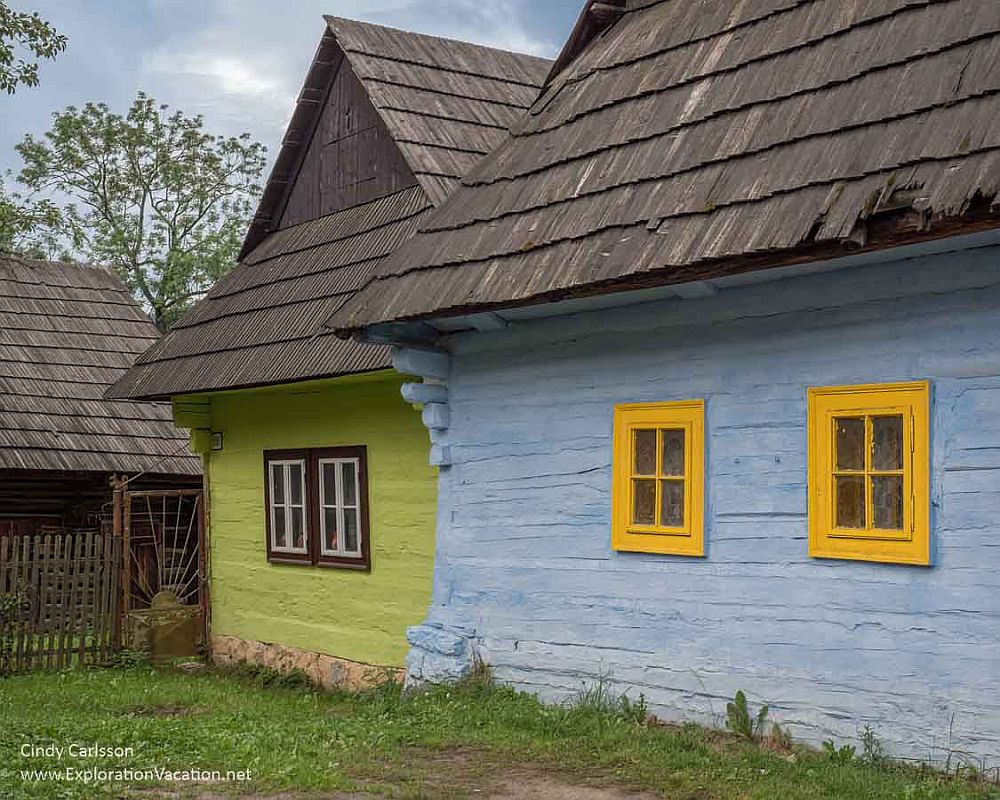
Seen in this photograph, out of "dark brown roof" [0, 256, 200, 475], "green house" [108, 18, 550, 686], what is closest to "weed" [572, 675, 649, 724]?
"green house" [108, 18, 550, 686]

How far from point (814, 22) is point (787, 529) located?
284 cm

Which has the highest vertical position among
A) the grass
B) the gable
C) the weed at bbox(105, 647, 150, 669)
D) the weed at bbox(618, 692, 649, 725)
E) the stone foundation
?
the gable

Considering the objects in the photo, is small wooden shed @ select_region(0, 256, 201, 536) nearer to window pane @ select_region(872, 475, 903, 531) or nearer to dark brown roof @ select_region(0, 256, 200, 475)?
dark brown roof @ select_region(0, 256, 200, 475)

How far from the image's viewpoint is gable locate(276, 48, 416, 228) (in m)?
11.4

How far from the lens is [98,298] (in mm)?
21156

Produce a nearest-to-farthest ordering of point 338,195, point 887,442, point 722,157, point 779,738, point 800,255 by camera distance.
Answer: point 800,255 → point 887,442 → point 779,738 → point 722,157 → point 338,195

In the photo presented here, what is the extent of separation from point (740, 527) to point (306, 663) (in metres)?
5.27

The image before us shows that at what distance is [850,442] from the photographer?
6844 millimetres

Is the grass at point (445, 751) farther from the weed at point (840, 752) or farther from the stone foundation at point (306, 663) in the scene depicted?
the stone foundation at point (306, 663)

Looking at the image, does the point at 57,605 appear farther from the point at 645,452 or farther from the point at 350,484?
the point at 645,452

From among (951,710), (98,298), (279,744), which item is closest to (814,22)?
(951,710)

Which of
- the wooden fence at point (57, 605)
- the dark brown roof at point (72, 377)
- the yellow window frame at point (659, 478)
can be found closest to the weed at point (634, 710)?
the yellow window frame at point (659, 478)

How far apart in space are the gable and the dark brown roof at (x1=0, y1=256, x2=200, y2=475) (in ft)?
20.2

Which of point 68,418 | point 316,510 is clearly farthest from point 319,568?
point 68,418
